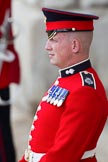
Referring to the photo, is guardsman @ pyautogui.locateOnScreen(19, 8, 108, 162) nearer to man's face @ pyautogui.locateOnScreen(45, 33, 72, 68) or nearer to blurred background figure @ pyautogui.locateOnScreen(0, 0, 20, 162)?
man's face @ pyautogui.locateOnScreen(45, 33, 72, 68)

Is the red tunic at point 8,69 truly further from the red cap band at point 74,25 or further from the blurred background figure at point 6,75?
the red cap band at point 74,25

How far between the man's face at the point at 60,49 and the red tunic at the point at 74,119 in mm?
48

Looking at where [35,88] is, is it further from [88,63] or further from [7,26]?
[88,63]

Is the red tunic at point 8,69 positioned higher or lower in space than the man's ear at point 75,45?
lower

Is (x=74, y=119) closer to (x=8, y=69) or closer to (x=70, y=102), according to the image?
(x=70, y=102)

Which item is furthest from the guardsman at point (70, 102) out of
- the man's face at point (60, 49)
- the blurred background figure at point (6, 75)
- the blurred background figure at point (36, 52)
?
the blurred background figure at point (36, 52)

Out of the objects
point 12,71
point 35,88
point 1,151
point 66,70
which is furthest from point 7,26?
point 35,88

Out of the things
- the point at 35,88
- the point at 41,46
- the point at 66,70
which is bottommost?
the point at 35,88

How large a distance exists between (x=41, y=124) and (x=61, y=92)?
152mm

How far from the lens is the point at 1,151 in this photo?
3.68 meters

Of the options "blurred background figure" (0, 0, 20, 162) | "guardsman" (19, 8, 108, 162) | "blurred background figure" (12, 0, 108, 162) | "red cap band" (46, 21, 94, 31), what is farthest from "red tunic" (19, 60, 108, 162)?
"blurred background figure" (12, 0, 108, 162)

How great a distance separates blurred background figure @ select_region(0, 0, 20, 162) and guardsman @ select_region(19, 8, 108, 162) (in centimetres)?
124

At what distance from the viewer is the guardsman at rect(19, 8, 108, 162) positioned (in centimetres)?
231

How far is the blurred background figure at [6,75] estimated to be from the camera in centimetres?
369
